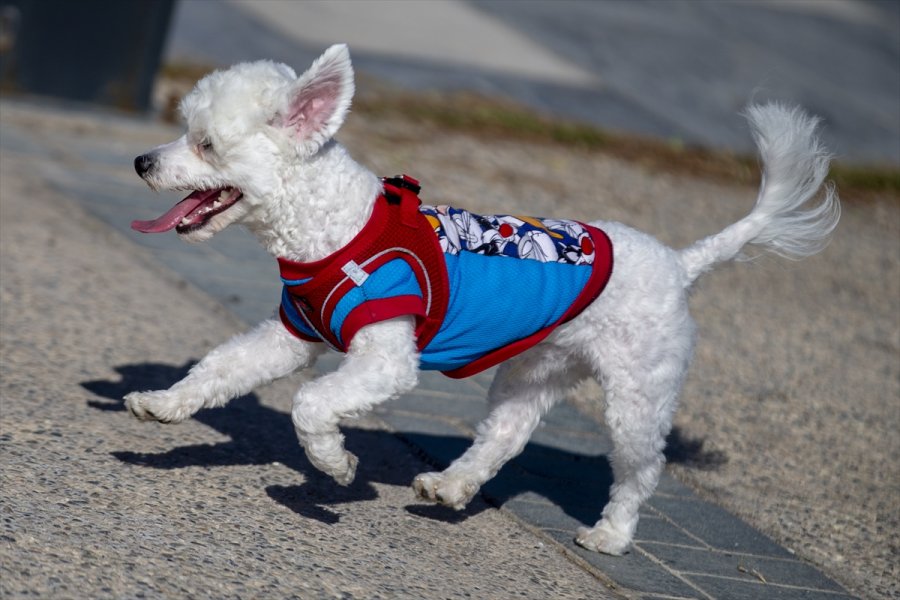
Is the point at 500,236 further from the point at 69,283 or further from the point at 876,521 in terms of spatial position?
the point at 69,283

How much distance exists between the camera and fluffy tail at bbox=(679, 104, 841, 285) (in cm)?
461

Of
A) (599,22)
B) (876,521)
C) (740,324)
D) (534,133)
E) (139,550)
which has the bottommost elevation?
(139,550)

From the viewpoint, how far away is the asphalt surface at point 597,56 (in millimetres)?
13570

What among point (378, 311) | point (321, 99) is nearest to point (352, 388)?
point (378, 311)

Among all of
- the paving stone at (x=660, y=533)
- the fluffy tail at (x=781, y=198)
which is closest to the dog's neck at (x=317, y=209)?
the fluffy tail at (x=781, y=198)

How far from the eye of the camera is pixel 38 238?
672 cm

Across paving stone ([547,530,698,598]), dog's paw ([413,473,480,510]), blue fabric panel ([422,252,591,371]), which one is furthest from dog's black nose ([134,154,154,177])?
paving stone ([547,530,698,598])

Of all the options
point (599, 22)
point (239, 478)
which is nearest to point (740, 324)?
point (239, 478)

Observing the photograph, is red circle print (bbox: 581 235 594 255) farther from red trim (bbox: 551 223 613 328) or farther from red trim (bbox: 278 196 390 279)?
red trim (bbox: 278 196 390 279)

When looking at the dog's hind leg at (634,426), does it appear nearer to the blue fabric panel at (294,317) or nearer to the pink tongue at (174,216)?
Result: the blue fabric panel at (294,317)

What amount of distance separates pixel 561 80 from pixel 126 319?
31.3 feet

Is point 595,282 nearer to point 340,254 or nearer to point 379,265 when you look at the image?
point 379,265

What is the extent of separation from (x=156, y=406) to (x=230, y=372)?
268 mm

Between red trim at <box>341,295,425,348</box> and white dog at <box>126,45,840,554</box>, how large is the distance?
0.02 meters
